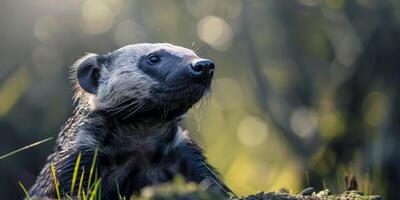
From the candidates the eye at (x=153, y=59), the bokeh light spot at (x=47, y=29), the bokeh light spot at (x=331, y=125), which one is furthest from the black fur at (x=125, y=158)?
the bokeh light spot at (x=47, y=29)

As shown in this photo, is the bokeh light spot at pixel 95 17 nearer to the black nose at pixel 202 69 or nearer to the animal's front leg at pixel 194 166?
the animal's front leg at pixel 194 166

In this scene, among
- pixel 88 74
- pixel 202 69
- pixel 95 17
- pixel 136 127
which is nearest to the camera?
pixel 202 69

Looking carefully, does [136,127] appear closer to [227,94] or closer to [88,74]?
[88,74]

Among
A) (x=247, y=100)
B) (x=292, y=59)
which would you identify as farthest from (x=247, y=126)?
(x=292, y=59)

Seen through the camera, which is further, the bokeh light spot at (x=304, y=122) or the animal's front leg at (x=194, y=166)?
the bokeh light spot at (x=304, y=122)

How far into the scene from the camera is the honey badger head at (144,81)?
243 inches

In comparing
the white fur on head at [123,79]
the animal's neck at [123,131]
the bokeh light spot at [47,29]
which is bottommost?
the bokeh light spot at [47,29]

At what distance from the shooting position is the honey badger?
6.26 meters

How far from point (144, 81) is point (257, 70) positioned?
6712 mm

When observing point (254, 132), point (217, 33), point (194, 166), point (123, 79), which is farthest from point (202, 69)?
point (254, 132)

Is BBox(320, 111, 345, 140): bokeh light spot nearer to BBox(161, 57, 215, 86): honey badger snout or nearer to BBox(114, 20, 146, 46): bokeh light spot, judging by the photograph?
BBox(114, 20, 146, 46): bokeh light spot

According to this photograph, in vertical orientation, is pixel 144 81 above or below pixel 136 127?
above

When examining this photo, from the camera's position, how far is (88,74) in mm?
6969

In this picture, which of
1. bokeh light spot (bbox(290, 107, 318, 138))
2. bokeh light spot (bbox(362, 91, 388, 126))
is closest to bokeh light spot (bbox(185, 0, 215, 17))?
bokeh light spot (bbox(290, 107, 318, 138))
